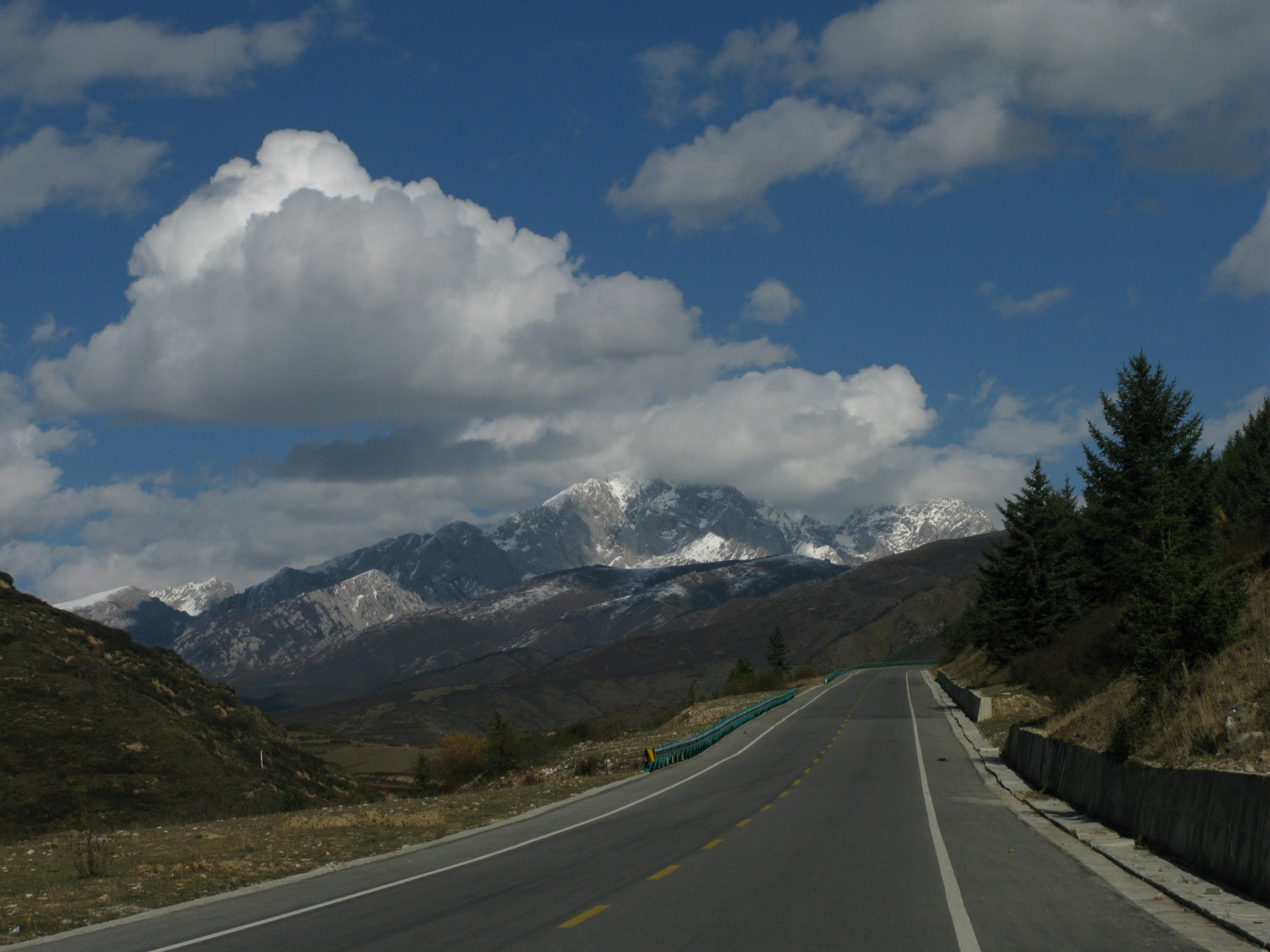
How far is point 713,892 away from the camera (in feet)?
38.4

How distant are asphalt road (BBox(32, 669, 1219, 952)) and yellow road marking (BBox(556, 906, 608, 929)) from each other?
0.03 m

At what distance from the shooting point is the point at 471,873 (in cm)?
1416

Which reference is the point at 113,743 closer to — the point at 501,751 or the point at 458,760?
the point at 501,751

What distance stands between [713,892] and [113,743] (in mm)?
40696

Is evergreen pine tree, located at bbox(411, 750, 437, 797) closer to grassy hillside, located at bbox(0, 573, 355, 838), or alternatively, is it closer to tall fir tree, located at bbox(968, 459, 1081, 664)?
grassy hillside, located at bbox(0, 573, 355, 838)

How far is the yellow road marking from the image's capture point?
33.2 ft

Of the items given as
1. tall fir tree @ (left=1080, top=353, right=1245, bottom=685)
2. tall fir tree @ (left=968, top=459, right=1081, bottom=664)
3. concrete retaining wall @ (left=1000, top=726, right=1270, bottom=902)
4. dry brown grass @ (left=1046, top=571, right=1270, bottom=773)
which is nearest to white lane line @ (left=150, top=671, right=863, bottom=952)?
concrete retaining wall @ (left=1000, top=726, right=1270, bottom=902)

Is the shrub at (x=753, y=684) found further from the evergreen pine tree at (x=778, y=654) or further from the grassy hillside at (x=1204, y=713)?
the grassy hillside at (x=1204, y=713)

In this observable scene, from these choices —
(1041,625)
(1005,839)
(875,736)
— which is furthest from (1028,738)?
(1041,625)

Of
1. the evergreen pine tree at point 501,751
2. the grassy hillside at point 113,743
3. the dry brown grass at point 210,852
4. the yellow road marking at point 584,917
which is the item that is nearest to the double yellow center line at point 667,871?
the yellow road marking at point 584,917

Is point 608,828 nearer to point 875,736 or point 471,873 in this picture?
point 471,873

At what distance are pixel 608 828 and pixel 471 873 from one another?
5253 mm

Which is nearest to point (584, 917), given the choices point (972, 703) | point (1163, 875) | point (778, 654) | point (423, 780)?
point (1163, 875)

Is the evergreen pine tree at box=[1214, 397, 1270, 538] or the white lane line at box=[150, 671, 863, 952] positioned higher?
the evergreen pine tree at box=[1214, 397, 1270, 538]
